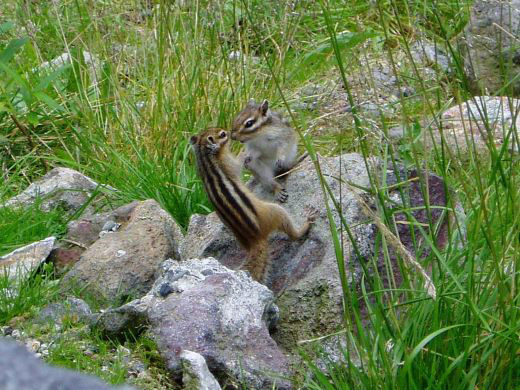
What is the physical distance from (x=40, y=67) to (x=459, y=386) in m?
5.11

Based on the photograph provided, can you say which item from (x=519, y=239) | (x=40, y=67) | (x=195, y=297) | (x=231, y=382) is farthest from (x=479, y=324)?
(x=40, y=67)

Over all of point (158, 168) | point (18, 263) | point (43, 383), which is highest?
point (43, 383)

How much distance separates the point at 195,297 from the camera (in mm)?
4004

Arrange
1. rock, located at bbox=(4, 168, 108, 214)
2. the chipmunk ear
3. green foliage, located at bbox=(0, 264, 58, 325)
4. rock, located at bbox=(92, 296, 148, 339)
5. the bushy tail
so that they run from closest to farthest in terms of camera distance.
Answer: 1. rock, located at bbox=(92, 296, 148, 339)
2. green foliage, located at bbox=(0, 264, 58, 325)
3. the bushy tail
4. the chipmunk ear
5. rock, located at bbox=(4, 168, 108, 214)

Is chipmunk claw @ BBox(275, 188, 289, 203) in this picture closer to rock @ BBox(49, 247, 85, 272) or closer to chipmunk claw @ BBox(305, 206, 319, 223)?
chipmunk claw @ BBox(305, 206, 319, 223)

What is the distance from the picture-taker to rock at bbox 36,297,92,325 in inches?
163

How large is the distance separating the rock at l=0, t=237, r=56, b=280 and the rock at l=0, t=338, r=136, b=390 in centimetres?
358

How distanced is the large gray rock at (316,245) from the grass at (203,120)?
0.42ft

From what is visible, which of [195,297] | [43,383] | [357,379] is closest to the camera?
[43,383]

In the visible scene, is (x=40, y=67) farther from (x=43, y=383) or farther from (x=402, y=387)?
(x=43, y=383)

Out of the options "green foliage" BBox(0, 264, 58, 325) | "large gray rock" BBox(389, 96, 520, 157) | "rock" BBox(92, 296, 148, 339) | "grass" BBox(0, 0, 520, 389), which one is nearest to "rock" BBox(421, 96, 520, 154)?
"large gray rock" BBox(389, 96, 520, 157)

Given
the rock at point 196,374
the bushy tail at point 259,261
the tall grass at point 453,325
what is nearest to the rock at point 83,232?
the bushy tail at point 259,261

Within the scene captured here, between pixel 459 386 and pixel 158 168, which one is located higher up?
pixel 459 386

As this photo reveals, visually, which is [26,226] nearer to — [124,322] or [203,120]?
[203,120]
